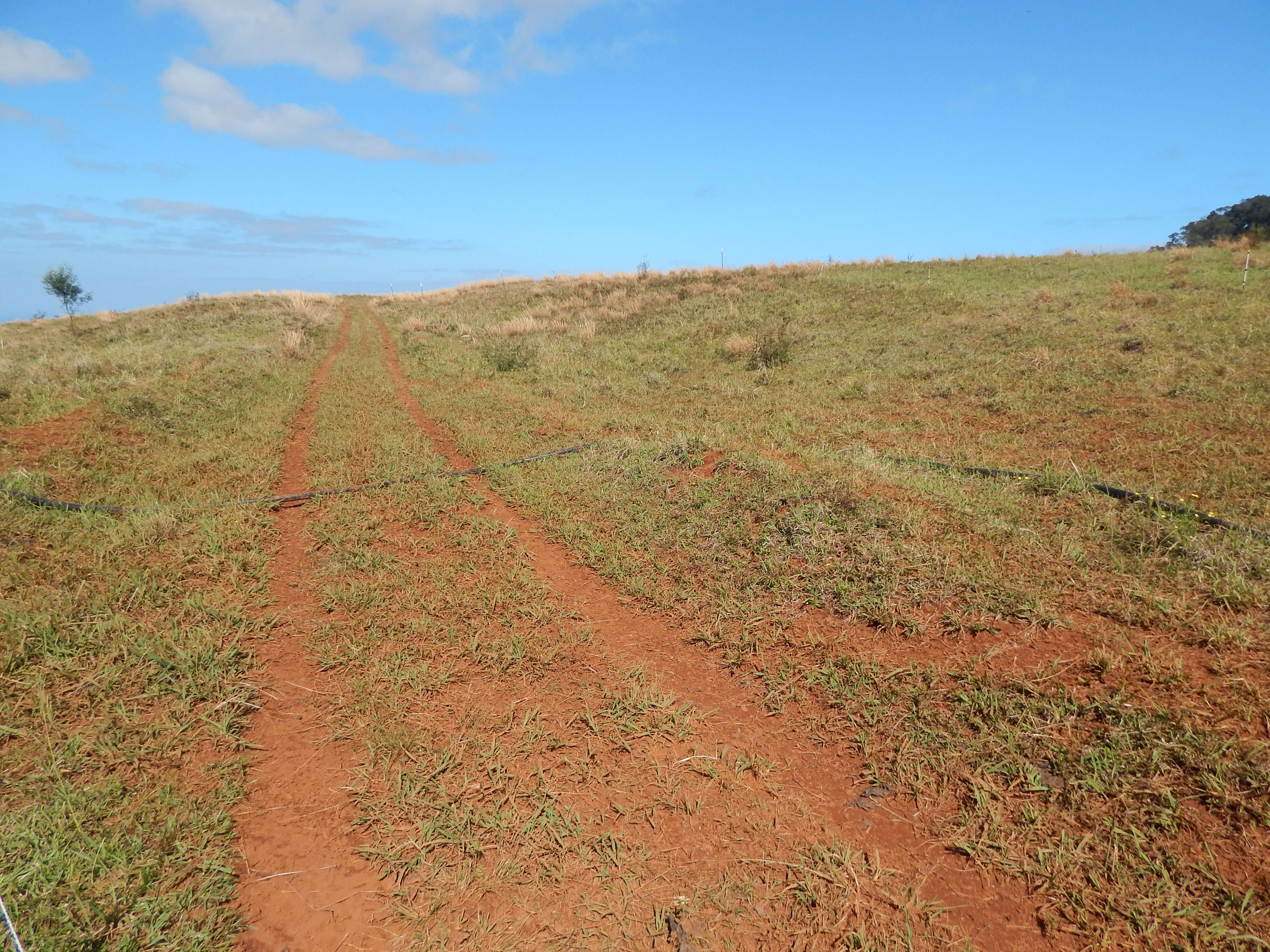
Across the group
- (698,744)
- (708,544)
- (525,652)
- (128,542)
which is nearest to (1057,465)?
(708,544)

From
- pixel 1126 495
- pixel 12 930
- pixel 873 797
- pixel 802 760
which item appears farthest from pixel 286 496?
pixel 1126 495

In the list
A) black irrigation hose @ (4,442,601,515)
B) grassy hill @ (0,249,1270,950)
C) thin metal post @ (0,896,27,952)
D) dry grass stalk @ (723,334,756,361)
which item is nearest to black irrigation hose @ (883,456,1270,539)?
grassy hill @ (0,249,1270,950)

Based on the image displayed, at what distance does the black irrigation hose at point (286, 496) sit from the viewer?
17.3ft

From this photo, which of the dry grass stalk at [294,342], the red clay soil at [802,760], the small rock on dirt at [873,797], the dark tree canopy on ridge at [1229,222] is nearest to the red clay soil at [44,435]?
the red clay soil at [802,760]

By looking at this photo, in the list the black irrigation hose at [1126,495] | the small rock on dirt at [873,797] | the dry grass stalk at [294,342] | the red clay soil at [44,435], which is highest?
the dry grass stalk at [294,342]

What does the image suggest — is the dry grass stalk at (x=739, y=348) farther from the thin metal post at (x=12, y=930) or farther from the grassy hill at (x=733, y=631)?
the thin metal post at (x=12, y=930)

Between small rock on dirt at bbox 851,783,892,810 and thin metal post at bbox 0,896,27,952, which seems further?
small rock on dirt at bbox 851,783,892,810

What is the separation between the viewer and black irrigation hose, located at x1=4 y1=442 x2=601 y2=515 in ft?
17.3

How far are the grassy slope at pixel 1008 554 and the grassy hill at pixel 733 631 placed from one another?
0.08 feet

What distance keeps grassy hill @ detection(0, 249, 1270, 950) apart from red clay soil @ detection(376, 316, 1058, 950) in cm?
6

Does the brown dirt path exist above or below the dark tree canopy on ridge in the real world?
below

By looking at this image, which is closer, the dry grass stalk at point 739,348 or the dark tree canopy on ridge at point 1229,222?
the dry grass stalk at point 739,348

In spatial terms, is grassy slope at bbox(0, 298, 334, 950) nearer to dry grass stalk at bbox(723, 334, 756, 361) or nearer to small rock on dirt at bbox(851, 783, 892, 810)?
small rock on dirt at bbox(851, 783, 892, 810)

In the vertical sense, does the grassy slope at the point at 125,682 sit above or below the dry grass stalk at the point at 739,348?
below
